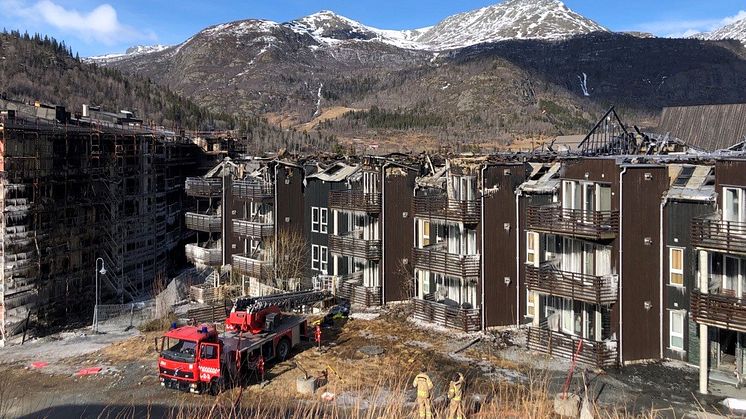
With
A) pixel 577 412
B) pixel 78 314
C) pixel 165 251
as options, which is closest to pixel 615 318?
A: pixel 577 412

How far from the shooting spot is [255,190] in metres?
39.2

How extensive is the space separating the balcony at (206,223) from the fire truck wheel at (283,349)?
18.6 metres

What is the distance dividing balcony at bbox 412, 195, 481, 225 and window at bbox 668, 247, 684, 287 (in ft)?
27.5

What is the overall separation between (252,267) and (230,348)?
52.1 feet

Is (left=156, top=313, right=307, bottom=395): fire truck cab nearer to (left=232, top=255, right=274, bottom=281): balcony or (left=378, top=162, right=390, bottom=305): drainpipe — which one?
(left=378, top=162, right=390, bottom=305): drainpipe

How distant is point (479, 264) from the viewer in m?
28.1

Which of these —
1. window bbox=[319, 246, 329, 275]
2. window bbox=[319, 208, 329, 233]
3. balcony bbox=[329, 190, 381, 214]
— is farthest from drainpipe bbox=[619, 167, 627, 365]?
window bbox=[319, 208, 329, 233]

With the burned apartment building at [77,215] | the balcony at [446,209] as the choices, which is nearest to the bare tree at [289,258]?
the balcony at [446,209]

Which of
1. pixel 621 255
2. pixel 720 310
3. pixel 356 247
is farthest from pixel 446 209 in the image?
pixel 720 310

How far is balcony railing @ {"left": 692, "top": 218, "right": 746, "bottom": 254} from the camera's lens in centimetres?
1872

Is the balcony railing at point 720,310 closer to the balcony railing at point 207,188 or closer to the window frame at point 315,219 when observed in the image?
the window frame at point 315,219

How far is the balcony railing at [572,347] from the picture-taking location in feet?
73.5

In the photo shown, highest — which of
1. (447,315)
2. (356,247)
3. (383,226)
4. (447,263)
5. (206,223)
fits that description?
(383,226)

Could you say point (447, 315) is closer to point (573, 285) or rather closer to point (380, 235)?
point (380, 235)
